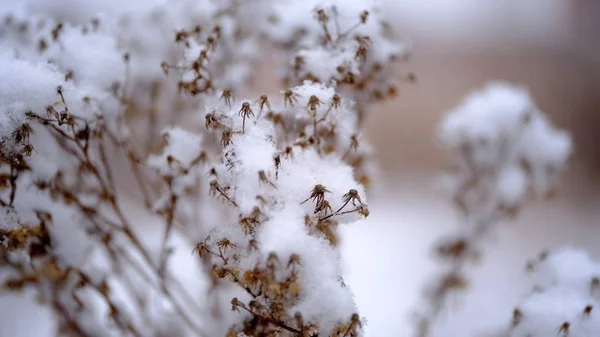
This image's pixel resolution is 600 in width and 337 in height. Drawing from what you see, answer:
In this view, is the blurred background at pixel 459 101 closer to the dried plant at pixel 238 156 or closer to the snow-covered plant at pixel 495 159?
the snow-covered plant at pixel 495 159

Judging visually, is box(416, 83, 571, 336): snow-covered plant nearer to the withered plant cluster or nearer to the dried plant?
the dried plant

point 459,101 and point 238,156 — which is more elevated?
point 459,101

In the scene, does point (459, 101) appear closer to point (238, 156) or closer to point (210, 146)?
point (210, 146)

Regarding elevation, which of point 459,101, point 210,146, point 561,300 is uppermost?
point 459,101

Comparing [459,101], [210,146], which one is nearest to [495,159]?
[210,146]

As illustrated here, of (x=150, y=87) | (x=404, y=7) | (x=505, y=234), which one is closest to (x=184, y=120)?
(x=150, y=87)

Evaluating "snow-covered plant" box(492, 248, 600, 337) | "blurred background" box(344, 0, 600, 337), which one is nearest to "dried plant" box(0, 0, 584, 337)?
"snow-covered plant" box(492, 248, 600, 337)

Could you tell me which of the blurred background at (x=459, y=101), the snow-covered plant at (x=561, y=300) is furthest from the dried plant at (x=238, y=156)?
the blurred background at (x=459, y=101)
